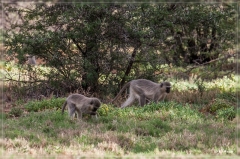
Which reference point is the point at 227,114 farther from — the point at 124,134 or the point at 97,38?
the point at 97,38

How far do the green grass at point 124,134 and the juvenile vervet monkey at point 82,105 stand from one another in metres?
0.25

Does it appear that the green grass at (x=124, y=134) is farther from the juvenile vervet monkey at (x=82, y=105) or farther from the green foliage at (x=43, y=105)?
the green foliage at (x=43, y=105)

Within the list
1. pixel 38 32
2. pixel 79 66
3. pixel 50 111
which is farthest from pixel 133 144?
pixel 38 32

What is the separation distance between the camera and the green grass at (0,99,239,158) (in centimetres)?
895

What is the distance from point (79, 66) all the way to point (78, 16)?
1984mm

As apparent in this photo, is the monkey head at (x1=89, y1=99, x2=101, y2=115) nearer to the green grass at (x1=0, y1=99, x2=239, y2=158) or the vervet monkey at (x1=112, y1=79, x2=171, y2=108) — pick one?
the green grass at (x1=0, y1=99, x2=239, y2=158)

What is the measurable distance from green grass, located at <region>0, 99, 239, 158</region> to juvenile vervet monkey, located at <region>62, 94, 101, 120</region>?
247 mm

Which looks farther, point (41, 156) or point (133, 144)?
point (133, 144)

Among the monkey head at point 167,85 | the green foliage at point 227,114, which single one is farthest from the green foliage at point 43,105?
the green foliage at point 227,114

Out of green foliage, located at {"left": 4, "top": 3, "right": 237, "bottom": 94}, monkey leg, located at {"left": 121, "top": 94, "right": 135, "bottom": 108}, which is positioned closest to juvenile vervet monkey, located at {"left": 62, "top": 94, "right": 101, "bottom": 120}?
monkey leg, located at {"left": 121, "top": 94, "right": 135, "bottom": 108}

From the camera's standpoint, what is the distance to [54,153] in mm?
8766

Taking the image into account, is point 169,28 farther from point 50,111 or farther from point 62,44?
point 50,111

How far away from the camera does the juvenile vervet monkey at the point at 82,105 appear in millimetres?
11641

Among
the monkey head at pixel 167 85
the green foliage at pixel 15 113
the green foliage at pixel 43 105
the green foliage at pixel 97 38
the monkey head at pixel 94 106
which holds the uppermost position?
the green foliage at pixel 97 38
